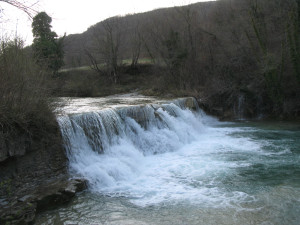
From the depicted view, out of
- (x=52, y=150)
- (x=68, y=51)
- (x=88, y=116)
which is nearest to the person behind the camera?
(x=52, y=150)

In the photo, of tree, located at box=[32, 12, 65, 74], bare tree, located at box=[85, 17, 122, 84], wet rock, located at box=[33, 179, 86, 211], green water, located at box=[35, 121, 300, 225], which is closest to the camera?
tree, located at box=[32, 12, 65, 74]

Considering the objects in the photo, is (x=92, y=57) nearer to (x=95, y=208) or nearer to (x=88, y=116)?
(x=88, y=116)

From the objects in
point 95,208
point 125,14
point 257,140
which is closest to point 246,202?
point 95,208

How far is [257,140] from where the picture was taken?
405 inches

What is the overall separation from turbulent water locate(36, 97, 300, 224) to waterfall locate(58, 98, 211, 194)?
0.09 feet

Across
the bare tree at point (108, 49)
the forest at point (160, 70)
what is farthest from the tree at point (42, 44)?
the bare tree at point (108, 49)

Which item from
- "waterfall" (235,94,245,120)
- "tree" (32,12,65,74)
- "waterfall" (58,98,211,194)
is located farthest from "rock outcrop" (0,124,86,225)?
"waterfall" (235,94,245,120)

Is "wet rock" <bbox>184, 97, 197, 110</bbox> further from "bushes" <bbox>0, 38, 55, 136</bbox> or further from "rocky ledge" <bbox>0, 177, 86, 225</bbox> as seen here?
"rocky ledge" <bbox>0, 177, 86, 225</bbox>

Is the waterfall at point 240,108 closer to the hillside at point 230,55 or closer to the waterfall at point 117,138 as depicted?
the hillside at point 230,55

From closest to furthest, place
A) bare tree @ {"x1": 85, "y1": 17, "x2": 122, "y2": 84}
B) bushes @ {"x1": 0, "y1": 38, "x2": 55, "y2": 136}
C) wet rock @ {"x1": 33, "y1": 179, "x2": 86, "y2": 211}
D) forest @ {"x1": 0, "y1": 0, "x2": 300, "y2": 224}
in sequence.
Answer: wet rock @ {"x1": 33, "y1": 179, "x2": 86, "y2": 211}
bushes @ {"x1": 0, "y1": 38, "x2": 55, "y2": 136}
forest @ {"x1": 0, "y1": 0, "x2": 300, "y2": 224}
bare tree @ {"x1": 85, "y1": 17, "x2": 122, "y2": 84}

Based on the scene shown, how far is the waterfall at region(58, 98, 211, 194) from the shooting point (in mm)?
6953

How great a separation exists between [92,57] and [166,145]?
73.7 feet

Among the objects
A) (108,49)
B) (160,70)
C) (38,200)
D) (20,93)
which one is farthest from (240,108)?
(108,49)

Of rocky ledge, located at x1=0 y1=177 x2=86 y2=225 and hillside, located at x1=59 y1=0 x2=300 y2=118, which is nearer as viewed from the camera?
rocky ledge, located at x1=0 y1=177 x2=86 y2=225
